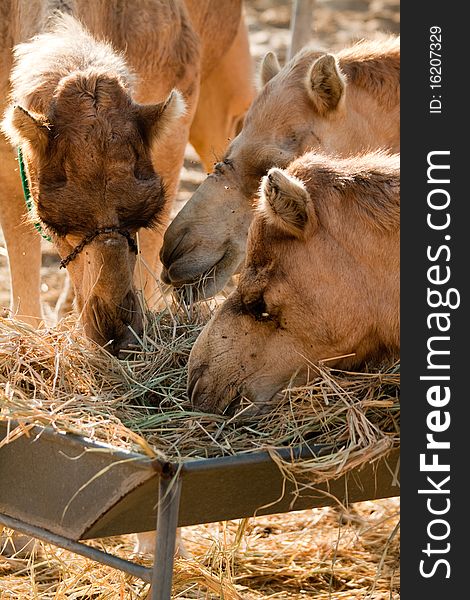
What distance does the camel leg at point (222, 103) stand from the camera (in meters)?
7.94

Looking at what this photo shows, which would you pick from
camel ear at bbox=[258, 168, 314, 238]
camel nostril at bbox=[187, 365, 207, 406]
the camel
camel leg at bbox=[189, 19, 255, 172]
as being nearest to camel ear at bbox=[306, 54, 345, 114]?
the camel

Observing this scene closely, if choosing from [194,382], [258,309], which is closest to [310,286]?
[258,309]

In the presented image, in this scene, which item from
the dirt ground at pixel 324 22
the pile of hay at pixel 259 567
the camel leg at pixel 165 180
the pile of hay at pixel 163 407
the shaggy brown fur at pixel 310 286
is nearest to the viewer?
the pile of hay at pixel 163 407

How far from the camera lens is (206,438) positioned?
3637 millimetres

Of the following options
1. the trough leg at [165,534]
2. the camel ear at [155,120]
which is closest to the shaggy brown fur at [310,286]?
the trough leg at [165,534]

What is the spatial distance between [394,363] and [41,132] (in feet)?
5.63

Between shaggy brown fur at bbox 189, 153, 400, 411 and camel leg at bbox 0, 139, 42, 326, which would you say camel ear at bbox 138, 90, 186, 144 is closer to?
shaggy brown fur at bbox 189, 153, 400, 411

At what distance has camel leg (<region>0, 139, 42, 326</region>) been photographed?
605cm

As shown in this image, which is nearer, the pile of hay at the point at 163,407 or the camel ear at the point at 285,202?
the pile of hay at the point at 163,407

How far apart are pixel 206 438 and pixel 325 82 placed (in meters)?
1.96

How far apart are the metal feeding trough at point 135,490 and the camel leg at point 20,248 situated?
2.70m

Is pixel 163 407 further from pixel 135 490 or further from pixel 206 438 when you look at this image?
pixel 135 490

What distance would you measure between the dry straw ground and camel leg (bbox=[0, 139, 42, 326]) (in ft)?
5.40

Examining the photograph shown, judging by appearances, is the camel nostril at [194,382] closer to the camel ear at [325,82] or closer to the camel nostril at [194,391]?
the camel nostril at [194,391]
